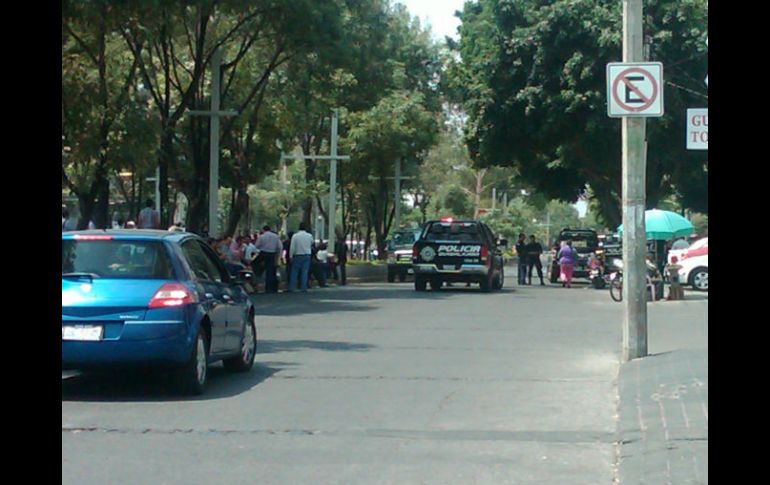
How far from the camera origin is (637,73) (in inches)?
536

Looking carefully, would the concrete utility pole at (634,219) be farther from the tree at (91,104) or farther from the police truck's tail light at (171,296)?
the tree at (91,104)

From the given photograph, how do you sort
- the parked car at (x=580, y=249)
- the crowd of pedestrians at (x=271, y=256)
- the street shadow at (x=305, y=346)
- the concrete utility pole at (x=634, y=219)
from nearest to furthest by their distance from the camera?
the concrete utility pole at (x=634, y=219), the street shadow at (x=305, y=346), the crowd of pedestrians at (x=271, y=256), the parked car at (x=580, y=249)

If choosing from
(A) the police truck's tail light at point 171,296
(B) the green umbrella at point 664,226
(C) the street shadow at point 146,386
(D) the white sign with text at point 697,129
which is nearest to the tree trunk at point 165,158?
(B) the green umbrella at point 664,226

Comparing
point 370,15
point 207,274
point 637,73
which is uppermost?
point 370,15

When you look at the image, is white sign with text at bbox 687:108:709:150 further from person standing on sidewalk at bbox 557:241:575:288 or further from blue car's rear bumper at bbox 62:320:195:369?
person standing on sidewalk at bbox 557:241:575:288

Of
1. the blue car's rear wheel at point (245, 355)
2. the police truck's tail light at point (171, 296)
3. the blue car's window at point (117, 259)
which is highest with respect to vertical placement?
the blue car's window at point (117, 259)

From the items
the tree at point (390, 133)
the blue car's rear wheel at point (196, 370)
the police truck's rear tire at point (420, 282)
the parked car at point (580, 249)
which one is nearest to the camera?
the blue car's rear wheel at point (196, 370)

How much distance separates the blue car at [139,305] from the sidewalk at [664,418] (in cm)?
399

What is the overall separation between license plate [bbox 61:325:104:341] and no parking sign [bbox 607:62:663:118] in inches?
235

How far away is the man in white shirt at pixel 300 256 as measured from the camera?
30984 millimetres
